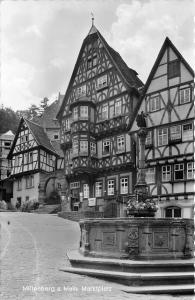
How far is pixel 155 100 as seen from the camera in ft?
107

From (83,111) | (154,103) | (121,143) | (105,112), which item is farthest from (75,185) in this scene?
(154,103)

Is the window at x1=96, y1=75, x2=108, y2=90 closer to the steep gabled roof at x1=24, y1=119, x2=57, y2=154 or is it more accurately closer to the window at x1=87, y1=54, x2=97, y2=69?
the window at x1=87, y1=54, x2=97, y2=69

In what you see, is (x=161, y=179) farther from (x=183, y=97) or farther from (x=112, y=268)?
(x=112, y=268)

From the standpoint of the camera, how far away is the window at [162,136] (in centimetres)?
3125

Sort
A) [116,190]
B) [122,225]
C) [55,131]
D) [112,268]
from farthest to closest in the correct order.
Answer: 1. [55,131]
2. [116,190]
3. [122,225]
4. [112,268]

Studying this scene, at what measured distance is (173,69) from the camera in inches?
1248

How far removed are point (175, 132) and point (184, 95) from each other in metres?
2.78

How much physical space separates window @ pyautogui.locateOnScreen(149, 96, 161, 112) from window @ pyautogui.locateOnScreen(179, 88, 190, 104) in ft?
6.57

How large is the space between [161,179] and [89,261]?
18.8 metres

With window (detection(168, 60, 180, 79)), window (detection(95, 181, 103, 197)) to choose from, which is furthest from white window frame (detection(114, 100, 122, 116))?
window (detection(95, 181, 103, 197))

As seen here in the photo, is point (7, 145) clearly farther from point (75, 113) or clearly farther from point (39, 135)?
point (75, 113)

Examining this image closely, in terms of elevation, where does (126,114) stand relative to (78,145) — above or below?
above

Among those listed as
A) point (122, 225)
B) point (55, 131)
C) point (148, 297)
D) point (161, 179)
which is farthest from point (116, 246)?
point (55, 131)

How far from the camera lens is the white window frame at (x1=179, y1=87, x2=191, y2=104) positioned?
99.7 ft
